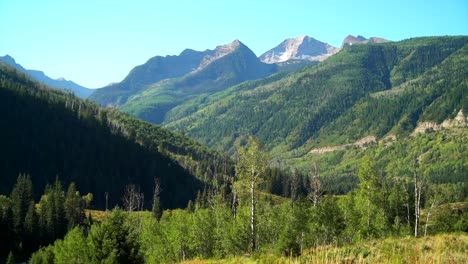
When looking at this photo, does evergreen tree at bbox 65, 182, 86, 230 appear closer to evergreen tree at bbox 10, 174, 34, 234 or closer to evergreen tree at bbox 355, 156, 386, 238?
evergreen tree at bbox 10, 174, 34, 234

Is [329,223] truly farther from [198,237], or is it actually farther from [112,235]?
[112,235]

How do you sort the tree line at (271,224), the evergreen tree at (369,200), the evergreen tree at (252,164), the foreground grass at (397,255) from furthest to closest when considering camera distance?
the evergreen tree at (369,200) < the tree line at (271,224) < the evergreen tree at (252,164) < the foreground grass at (397,255)

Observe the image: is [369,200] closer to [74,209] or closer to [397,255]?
[397,255]

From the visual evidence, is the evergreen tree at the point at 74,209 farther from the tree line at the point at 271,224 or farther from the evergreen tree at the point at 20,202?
the tree line at the point at 271,224

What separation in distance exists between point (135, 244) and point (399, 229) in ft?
195

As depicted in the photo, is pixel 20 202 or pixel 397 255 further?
pixel 20 202

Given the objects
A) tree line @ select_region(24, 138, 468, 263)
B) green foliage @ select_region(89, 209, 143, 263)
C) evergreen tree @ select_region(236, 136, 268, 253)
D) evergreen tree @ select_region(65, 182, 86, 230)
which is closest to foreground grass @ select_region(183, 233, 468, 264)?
green foliage @ select_region(89, 209, 143, 263)

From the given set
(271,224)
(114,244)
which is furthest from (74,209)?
(114,244)

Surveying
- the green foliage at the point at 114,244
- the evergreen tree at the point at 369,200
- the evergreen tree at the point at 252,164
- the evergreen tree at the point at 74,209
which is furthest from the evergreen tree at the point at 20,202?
the evergreen tree at the point at 369,200

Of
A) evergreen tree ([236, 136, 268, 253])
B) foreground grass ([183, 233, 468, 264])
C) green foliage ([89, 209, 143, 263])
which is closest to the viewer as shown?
foreground grass ([183, 233, 468, 264])

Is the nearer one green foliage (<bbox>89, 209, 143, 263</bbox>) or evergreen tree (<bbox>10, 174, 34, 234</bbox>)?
green foliage (<bbox>89, 209, 143, 263</bbox>)

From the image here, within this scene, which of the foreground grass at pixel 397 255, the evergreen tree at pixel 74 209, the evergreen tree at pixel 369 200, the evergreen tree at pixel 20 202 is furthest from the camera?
the evergreen tree at pixel 74 209

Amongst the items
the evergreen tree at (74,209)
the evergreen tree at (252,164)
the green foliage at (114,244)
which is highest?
the evergreen tree at (252,164)

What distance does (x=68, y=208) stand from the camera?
130m
